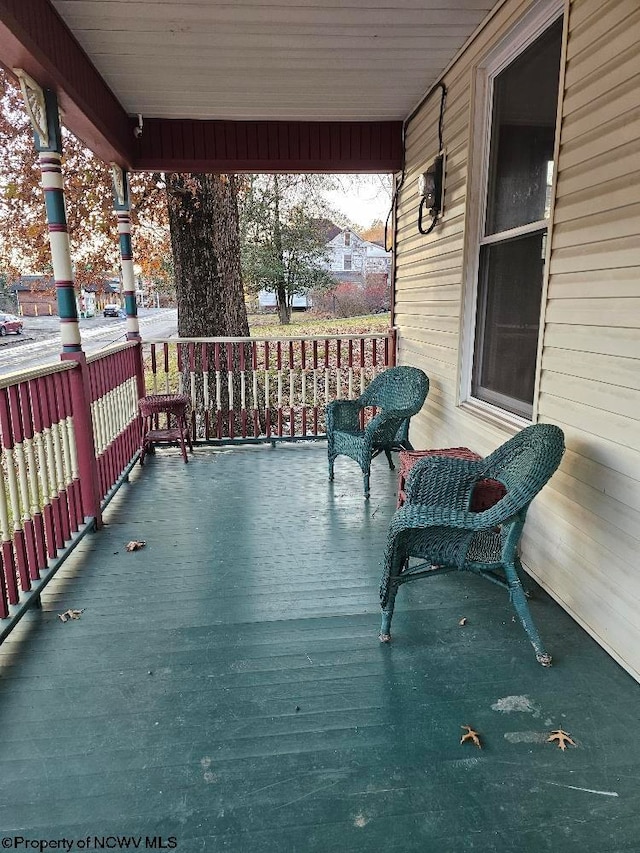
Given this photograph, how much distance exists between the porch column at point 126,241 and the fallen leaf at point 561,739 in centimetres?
436

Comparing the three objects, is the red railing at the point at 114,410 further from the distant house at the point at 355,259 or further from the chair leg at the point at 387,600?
the distant house at the point at 355,259

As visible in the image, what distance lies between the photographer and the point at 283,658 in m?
2.05

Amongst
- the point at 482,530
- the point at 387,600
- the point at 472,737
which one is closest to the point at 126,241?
the point at 387,600

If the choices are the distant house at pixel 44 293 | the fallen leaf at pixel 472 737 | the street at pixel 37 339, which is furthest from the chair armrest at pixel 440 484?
the distant house at pixel 44 293

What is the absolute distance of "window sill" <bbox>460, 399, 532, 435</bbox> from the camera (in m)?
2.83

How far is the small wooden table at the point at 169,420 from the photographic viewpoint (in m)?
4.61

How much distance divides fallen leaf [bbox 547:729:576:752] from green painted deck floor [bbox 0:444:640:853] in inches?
0.9

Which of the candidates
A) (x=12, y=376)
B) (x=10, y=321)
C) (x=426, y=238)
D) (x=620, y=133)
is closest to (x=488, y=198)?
(x=426, y=238)

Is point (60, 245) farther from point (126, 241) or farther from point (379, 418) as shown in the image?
point (379, 418)

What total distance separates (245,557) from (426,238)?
9.63ft

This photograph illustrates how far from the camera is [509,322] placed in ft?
10.2

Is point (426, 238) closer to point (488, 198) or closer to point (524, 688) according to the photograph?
point (488, 198)

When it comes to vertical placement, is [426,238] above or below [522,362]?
above

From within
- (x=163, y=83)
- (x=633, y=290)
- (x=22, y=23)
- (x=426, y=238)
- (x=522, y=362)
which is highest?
(x=163, y=83)
